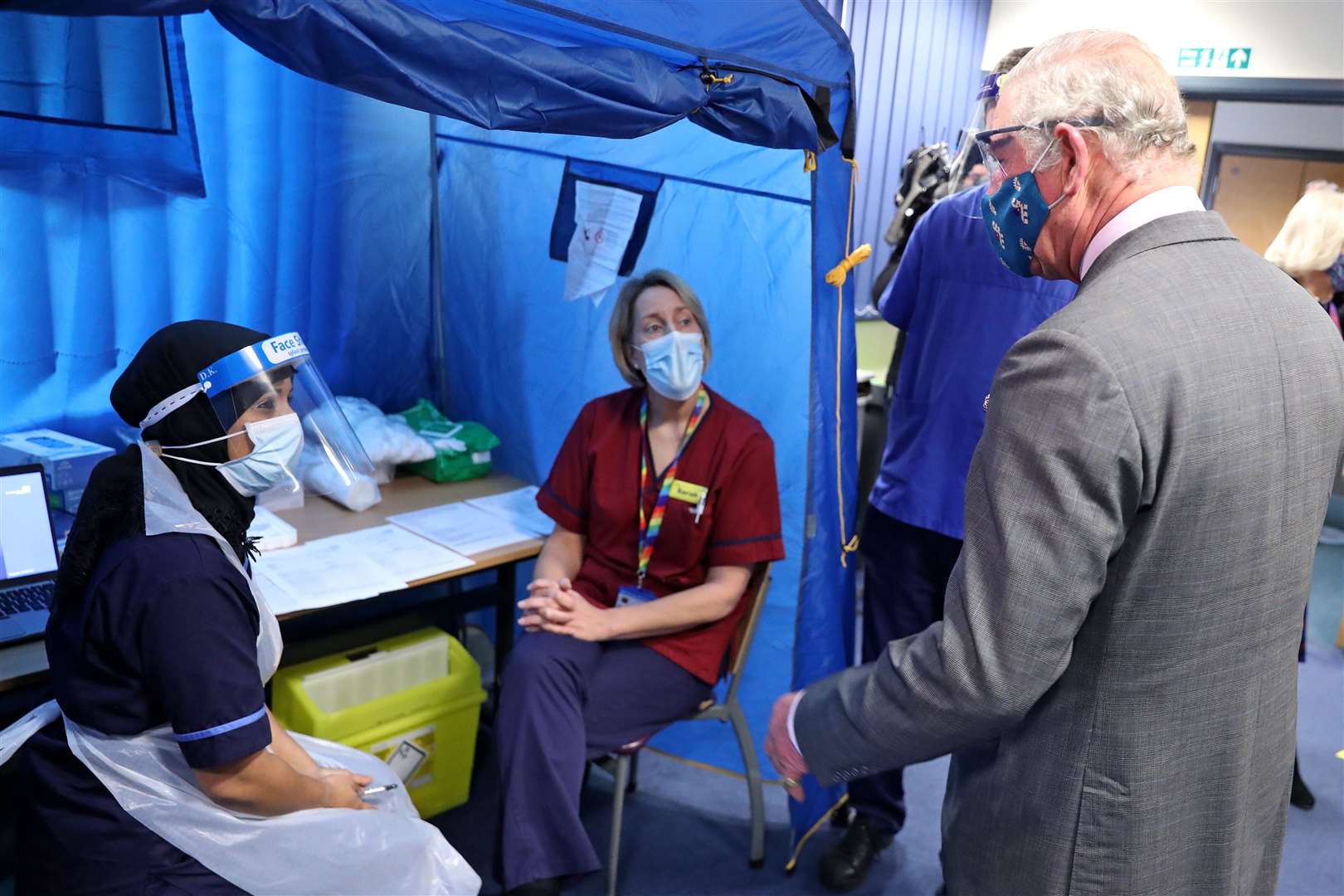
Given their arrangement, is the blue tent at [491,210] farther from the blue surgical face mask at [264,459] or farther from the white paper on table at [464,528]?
the blue surgical face mask at [264,459]

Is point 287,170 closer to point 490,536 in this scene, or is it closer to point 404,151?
point 404,151

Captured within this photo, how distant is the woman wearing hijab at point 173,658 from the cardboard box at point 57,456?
28.3 inches

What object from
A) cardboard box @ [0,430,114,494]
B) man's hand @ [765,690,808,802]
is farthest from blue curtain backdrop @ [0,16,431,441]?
man's hand @ [765,690,808,802]

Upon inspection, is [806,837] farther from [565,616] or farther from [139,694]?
[139,694]

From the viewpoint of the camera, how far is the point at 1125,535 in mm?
946

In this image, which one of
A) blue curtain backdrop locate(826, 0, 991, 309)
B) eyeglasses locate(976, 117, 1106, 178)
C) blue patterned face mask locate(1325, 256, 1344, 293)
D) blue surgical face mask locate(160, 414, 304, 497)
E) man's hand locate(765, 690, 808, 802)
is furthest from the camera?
blue curtain backdrop locate(826, 0, 991, 309)

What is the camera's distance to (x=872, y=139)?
4.28 m

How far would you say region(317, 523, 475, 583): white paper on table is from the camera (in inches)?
83.9

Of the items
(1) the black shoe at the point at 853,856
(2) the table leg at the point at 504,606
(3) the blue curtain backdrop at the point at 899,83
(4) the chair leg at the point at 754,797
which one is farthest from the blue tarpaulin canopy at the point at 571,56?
(3) the blue curtain backdrop at the point at 899,83

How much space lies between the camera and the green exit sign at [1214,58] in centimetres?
424

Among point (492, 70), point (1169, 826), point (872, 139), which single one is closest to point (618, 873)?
point (1169, 826)

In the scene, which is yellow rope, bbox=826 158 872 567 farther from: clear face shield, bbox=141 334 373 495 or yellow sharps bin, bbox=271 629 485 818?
clear face shield, bbox=141 334 373 495

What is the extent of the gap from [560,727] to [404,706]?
0.45 metres

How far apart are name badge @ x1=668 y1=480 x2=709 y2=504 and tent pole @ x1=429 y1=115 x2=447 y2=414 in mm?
1136
